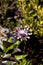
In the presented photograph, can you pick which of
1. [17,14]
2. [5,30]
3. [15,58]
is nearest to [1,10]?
[17,14]

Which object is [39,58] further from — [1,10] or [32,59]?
Result: [1,10]

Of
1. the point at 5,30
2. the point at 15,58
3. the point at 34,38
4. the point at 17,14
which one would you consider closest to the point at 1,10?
the point at 17,14

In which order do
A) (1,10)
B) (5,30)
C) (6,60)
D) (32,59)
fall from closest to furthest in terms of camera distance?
1. (6,60)
2. (32,59)
3. (5,30)
4. (1,10)

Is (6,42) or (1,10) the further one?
(1,10)

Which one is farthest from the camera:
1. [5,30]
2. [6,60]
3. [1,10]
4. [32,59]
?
[1,10]

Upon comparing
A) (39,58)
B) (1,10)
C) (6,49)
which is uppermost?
(1,10)

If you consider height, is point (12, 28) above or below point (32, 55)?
above

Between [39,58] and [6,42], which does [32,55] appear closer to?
[39,58]

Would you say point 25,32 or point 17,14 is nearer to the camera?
point 25,32

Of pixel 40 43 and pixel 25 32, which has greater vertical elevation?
pixel 25 32
